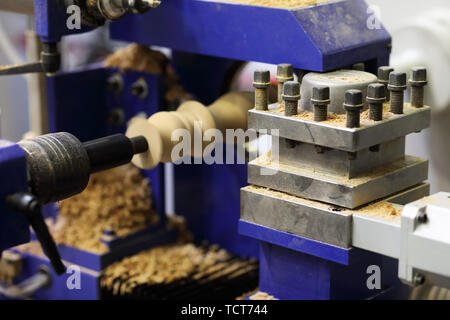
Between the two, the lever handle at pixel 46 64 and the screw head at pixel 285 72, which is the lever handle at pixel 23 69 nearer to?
the lever handle at pixel 46 64

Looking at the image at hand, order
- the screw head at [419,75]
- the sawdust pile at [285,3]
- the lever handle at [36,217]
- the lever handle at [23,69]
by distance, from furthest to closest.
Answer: the lever handle at [23,69] < the sawdust pile at [285,3] < the screw head at [419,75] < the lever handle at [36,217]

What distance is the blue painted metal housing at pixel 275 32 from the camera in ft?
4.37

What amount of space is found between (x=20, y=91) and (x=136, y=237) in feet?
6.41

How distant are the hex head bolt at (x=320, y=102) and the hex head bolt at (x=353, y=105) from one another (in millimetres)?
39

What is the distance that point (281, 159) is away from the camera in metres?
1.29

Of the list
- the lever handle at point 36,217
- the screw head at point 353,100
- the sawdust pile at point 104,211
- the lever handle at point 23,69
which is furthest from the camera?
the sawdust pile at point 104,211

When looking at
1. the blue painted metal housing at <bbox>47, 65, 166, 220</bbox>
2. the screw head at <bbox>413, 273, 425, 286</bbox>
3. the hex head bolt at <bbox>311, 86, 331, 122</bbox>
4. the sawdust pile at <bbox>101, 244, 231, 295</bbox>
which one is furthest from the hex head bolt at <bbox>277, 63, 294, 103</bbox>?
the sawdust pile at <bbox>101, 244, 231, 295</bbox>

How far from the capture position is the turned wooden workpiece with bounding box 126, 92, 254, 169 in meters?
1.41

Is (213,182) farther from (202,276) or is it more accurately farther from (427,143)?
(427,143)

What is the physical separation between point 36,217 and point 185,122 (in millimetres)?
502

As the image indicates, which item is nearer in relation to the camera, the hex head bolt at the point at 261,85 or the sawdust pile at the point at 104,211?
the hex head bolt at the point at 261,85

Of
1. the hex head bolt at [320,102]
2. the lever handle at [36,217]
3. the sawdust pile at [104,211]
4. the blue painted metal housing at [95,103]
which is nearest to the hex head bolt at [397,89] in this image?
the hex head bolt at [320,102]

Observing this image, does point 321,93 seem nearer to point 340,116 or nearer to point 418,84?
point 340,116

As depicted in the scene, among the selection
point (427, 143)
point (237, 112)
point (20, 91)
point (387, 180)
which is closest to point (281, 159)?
point (387, 180)
